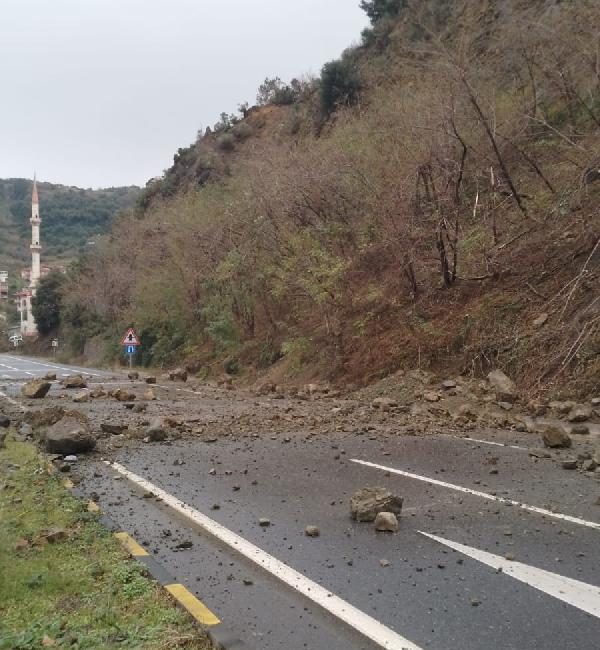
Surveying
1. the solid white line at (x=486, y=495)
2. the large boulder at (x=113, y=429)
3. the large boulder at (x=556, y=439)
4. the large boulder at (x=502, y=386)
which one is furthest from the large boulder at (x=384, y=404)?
the large boulder at (x=113, y=429)

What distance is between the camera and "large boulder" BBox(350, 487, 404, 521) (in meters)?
6.32

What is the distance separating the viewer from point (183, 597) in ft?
15.2

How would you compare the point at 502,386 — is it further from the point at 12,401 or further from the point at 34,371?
the point at 34,371

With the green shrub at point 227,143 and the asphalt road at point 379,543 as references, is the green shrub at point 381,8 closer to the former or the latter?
the green shrub at point 227,143

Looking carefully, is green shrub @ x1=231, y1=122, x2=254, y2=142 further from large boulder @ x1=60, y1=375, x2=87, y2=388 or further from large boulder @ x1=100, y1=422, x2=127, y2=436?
large boulder @ x1=100, y1=422, x2=127, y2=436

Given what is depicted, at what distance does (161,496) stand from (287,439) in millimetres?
3605

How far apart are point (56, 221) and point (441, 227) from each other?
151 m

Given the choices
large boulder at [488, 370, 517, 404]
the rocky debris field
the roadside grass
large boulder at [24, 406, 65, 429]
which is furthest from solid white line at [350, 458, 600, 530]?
large boulder at [24, 406, 65, 429]

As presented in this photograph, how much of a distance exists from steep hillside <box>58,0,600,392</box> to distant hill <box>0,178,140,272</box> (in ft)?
387

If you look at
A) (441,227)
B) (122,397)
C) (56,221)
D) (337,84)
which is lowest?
(122,397)


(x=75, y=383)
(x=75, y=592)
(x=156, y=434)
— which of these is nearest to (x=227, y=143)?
(x=75, y=383)

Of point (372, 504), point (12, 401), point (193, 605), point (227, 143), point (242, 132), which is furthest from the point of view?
point (227, 143)

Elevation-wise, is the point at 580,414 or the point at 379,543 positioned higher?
the point at 379,543

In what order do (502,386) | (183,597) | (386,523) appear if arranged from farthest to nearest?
(502,386) < (386,523) < (183,597)
